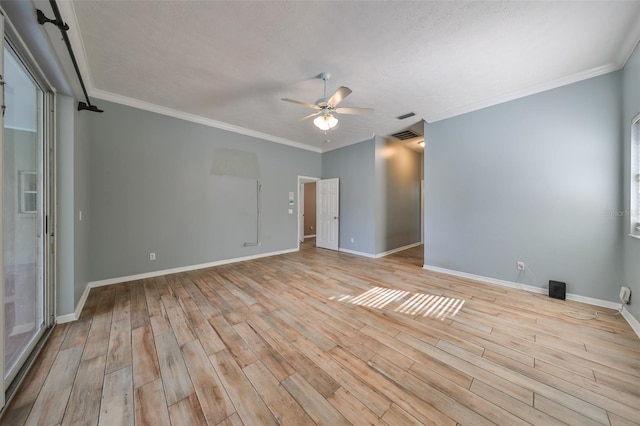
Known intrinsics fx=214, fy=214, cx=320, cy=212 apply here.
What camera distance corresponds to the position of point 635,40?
7.12ft

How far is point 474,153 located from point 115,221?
6043 mm

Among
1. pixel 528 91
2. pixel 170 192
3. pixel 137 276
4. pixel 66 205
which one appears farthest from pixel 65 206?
pixel 528 91

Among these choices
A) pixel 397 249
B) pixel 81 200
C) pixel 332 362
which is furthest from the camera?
pixel 397 249

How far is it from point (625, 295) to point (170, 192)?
→ 6.49m

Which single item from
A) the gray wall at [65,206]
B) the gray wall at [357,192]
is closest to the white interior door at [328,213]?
the gray wall at [357,192]

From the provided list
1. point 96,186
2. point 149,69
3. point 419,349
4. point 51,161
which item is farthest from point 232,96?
point 419,349

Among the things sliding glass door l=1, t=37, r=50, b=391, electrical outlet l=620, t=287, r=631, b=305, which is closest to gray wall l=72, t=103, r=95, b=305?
sliding glass door l=1, t=37, r=50, b=391

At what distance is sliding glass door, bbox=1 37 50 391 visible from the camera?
1602mm

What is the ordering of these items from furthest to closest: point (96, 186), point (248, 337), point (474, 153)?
point (474, 153) → point (96, 186) → point (248, 337)

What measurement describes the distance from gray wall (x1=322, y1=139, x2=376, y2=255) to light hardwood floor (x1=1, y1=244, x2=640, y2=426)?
2.49 meters

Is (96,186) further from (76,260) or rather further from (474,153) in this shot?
(474,153)

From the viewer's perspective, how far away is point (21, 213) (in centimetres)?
185

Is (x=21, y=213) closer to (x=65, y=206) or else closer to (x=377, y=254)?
(x=65, y=206)

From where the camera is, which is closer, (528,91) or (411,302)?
(411,302)
